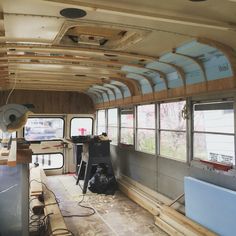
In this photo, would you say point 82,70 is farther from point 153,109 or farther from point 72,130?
point 72,130

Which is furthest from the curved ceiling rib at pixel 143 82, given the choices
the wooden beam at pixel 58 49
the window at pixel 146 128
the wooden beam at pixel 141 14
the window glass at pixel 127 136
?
the wooden beam at pixel 141 14

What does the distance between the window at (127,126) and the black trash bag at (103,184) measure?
3.00 feet

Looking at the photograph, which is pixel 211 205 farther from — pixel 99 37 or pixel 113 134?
pixel 113 134

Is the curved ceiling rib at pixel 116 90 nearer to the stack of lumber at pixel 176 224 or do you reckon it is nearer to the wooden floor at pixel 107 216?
the wooden floor at pixel 107 216

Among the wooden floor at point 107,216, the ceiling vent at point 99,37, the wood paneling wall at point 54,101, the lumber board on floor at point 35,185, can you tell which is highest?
the ceiling vent at point 99,37

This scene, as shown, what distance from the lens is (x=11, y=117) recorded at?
2.75 metres

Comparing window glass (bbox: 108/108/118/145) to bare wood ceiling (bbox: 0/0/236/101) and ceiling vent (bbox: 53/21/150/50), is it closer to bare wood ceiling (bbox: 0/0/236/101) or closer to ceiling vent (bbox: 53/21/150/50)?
bare wood ceiling (bbox: 0/0/236/101)

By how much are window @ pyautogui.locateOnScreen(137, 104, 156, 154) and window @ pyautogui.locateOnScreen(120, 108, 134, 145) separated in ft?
1.07

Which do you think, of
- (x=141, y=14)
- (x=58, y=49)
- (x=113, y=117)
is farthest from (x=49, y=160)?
(x=141, y=14)

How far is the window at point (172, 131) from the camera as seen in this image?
405 centimetres

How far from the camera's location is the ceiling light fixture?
6.27 ft

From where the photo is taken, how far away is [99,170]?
595 cm

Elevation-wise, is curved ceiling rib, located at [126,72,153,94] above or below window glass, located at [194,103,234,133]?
above

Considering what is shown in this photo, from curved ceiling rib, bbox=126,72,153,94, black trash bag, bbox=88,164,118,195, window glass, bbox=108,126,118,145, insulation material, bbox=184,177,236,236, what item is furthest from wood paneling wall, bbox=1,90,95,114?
insulation material, bbox=184,177,236,236
